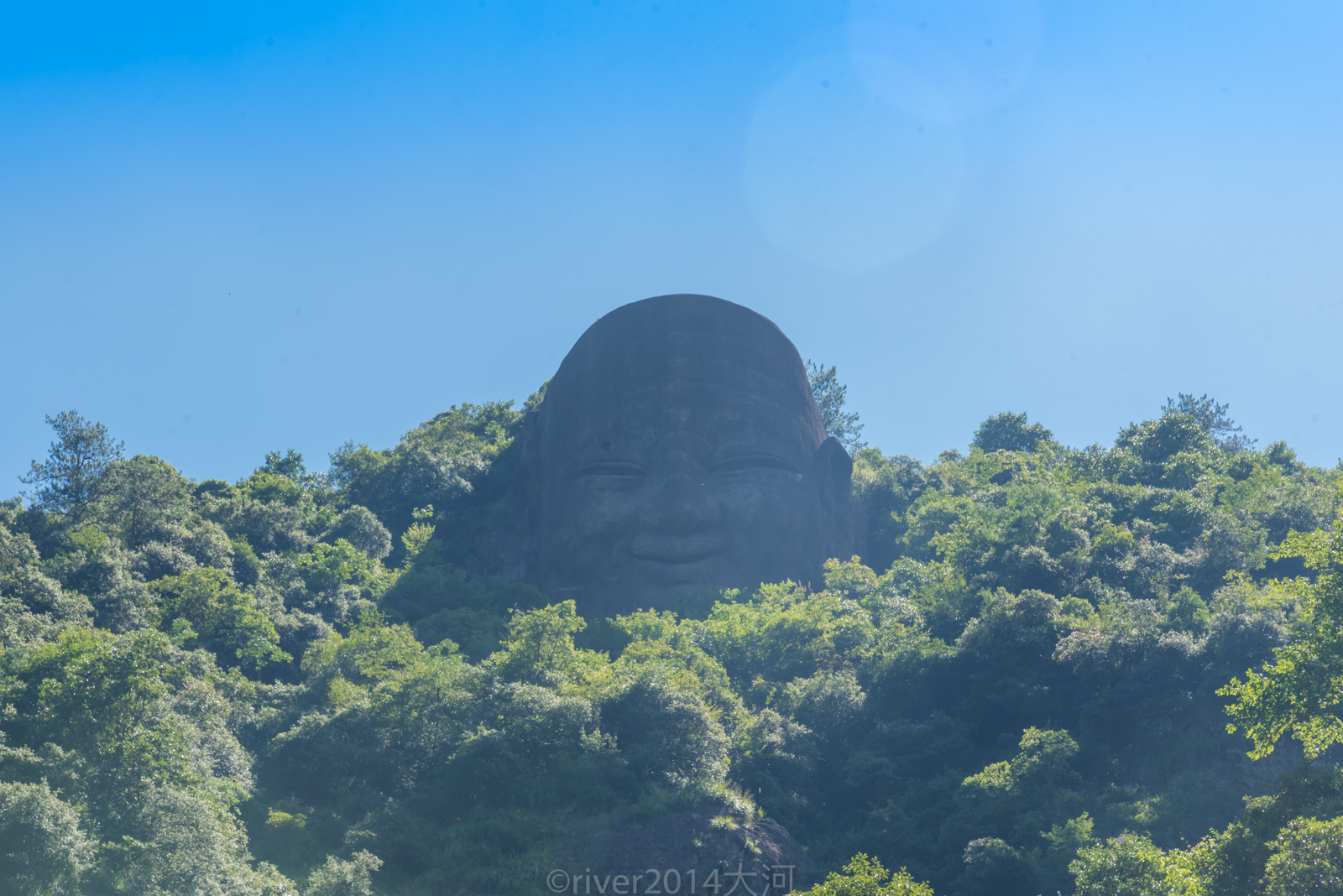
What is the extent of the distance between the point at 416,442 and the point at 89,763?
1012 inches

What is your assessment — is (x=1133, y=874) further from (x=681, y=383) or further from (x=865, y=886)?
(x=681, y=383)

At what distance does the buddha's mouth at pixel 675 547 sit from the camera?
2830 cm

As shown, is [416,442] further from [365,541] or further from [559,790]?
[559,790]

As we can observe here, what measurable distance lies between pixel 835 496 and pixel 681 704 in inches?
533

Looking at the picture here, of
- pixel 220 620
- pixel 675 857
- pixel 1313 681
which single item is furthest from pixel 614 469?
pixel 1313 681

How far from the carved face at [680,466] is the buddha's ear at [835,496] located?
0.17 feet

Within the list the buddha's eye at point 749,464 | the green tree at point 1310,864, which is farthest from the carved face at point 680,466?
the green tree at point 1310,864

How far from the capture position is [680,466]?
2862 centimetres

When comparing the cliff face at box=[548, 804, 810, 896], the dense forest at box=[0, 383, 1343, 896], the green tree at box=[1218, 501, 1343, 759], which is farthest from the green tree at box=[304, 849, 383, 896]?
the green tree at box=[1218, 501, 1343, 759]

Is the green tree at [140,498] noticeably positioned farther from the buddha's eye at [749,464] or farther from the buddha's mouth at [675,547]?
the buddha's eye at [749,464]

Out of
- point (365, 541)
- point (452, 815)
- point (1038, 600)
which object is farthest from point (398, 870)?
point (365, 541)

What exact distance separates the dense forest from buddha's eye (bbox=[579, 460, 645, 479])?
3.75 meters

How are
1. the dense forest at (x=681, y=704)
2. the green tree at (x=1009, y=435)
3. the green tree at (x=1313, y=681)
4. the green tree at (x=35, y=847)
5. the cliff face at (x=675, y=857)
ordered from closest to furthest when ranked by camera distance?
the green tree at (x=35, y=847) → the green tree at (x=1313, y=681) → the dense forest at (x=681, y=704) → the cliff face at (x=675, y=857) → the green tree at (x=1009, y=435)

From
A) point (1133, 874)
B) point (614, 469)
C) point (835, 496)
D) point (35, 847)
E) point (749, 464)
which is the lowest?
point (1133, 874)
